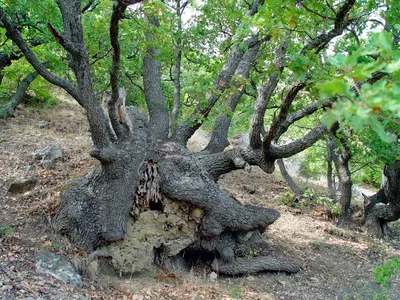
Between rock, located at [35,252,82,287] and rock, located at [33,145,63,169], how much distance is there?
3123 mm

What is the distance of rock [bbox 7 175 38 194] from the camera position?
642 cm

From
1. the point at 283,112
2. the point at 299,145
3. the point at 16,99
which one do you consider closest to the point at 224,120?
the point at 299,145

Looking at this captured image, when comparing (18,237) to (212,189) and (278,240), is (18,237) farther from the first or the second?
(278,240)

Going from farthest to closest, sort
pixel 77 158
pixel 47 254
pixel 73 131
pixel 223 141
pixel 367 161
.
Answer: pixel 73 131, pixel 367 161, pixel 77 158, pixel 223 141, pixel 47 254

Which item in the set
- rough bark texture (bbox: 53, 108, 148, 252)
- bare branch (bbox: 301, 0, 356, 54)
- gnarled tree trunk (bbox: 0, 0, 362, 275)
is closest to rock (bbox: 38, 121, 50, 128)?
gnarled tree trunk (bbox: 0, 0, 362, 275)

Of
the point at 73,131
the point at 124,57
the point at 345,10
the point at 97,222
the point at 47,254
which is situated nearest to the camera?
the point at 345,10

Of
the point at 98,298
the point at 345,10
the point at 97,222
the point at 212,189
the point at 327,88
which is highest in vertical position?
the point at 345,10

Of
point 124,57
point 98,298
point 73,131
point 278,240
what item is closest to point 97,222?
point 98,298

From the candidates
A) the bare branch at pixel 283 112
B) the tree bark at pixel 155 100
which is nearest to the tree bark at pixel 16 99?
the tree bark at pixel 155 100

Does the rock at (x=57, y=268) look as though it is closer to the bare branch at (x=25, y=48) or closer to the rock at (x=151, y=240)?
the rock at (x=151, y=240)

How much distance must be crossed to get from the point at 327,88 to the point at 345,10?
135 inches

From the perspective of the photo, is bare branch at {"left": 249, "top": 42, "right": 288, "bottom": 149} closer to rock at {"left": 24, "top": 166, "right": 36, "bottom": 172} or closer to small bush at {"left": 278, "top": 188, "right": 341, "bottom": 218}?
small bush at {"left": 278, "top": 188, "right": 341, "bottom": 218}

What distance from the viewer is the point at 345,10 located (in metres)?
4.14

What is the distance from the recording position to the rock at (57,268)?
454 cm
